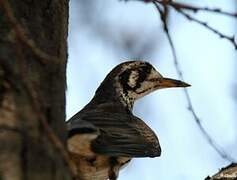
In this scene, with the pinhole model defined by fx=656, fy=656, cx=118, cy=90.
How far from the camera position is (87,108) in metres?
4.03

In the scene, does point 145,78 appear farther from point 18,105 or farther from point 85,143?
point 18,105

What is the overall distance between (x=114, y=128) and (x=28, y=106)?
4.56 ft

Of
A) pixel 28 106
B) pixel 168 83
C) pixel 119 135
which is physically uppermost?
pixel 168 83

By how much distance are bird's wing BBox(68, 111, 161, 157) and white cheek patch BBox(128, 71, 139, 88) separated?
508mm

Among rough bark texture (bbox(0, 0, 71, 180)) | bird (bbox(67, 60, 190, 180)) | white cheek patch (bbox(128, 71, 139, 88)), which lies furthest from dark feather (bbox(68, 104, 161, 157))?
rough bark texture (bbox(0, 0, 71, 180))

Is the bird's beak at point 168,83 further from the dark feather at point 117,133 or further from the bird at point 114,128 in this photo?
the dark feather at point 117,133

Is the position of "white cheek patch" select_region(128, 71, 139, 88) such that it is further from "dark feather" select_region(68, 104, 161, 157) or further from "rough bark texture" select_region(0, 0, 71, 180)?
"rough bark texture" select_region(0, 0, 71, 180)

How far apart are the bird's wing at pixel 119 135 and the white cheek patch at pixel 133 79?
508 mm

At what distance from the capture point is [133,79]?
4363mm

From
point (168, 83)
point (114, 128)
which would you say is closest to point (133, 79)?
point (168, 83)

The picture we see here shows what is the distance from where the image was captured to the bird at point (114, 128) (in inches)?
117

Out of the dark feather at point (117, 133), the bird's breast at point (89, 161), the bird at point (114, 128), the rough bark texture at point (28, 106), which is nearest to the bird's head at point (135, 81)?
the bird at point (114, 128)

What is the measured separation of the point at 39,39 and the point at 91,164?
0.81 meters

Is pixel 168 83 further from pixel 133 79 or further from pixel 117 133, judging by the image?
pixel 117 133
